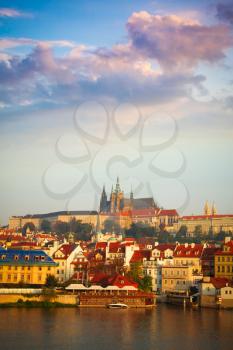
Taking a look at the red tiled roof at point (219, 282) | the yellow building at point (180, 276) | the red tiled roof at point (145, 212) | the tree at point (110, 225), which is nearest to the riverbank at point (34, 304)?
the red tiled roof at point (219, 282)

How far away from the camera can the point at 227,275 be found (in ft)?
169

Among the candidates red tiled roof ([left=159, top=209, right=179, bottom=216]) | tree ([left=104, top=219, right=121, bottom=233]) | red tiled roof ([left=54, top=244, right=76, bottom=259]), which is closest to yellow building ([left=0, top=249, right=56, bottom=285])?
red tiled roof ([left=54, top=244, right=76, bottom=259])

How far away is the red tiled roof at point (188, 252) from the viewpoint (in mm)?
Answer: 54500

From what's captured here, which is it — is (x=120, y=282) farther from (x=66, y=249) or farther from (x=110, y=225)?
(x=110, y=225)

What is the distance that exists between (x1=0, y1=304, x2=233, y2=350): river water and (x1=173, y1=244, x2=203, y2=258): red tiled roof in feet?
45.8

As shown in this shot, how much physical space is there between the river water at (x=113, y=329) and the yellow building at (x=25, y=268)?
8.75 metres

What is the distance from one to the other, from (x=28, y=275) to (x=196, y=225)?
100 m

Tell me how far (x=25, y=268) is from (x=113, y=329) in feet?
59.3

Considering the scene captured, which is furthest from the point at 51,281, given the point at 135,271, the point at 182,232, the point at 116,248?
the point at 182,232

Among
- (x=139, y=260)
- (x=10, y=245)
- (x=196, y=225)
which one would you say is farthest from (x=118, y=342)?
(x=196, y=225)

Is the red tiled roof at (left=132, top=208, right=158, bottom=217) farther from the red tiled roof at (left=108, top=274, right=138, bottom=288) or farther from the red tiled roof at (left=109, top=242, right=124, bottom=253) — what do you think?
the red tiled roof at (left=108, top=274, right=138, bottom=288)

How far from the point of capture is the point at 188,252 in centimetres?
5512

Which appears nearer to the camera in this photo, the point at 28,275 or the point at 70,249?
the point at 28,275

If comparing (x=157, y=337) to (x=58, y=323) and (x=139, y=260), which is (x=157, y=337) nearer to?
(x=58, y=323)
